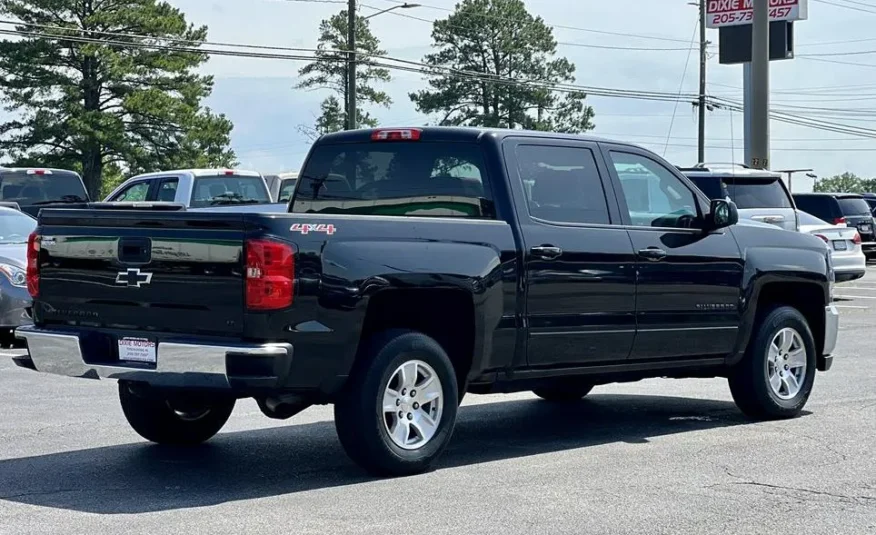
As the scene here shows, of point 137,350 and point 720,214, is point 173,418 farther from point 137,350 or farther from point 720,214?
point 720,214

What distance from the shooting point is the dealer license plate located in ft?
24.5

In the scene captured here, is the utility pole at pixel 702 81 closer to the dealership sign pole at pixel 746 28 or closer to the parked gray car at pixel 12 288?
the dealership sign pole at pixel 746 28

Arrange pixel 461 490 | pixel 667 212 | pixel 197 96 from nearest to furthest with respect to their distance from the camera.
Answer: pixel 461 490 < pixel 667 212 < pixel 197 96

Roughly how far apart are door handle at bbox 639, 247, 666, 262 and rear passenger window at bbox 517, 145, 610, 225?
1.02ft

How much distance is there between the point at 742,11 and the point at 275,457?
37.0m

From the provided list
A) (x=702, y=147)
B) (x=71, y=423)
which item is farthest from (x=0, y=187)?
(x=702, y=147)

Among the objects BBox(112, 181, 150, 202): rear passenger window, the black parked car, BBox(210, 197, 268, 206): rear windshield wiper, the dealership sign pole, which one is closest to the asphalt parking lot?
BBox(210, 197, 268, 206): rear windshield wiper

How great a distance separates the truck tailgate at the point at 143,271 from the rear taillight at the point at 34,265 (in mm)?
57

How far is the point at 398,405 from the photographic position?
7824 millimetres

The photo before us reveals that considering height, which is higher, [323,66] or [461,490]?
[323,66]

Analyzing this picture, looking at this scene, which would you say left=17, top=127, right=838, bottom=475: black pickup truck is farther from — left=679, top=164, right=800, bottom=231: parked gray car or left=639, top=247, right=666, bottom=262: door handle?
left=679, top=164, right=800, bottom=231: parked gray car

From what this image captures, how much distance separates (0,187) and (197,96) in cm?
3164

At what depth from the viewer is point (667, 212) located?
31.2ft

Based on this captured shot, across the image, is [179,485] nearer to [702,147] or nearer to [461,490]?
[461,490]
